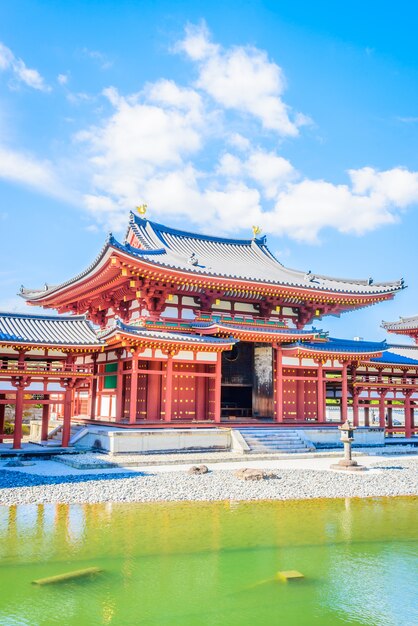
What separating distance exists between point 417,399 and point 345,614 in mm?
27491

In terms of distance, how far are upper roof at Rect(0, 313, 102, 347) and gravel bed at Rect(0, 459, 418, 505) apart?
5.60m

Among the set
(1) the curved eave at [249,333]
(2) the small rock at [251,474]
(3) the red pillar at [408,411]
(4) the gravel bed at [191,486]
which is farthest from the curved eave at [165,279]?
(2) the small rock at [251,474]

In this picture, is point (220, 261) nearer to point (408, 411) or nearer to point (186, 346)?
point (186, 346)

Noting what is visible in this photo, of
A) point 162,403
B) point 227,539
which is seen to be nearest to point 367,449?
point 162,403

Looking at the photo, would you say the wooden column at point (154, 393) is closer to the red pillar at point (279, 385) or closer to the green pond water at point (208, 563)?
the red pillar at point (279, 385)

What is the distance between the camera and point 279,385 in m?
27.3

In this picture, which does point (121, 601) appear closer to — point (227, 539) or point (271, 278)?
point (227, 539)

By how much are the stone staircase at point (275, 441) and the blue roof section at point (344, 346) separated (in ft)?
14.2

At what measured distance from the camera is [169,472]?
60.8 ft

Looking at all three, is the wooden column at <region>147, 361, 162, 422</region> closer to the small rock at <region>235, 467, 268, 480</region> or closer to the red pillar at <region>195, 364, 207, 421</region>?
the red pillar at <region>195, 364, 207, 421</region>

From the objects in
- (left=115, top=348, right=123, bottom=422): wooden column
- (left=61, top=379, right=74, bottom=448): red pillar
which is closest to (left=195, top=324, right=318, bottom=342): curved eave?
(left=115, top=348, right=123, bottom=422): wooden column

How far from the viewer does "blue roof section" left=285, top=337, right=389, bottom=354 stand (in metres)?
27.3

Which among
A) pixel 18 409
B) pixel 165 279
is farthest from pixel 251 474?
pixel 165 279

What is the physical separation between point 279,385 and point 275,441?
11.8ft
